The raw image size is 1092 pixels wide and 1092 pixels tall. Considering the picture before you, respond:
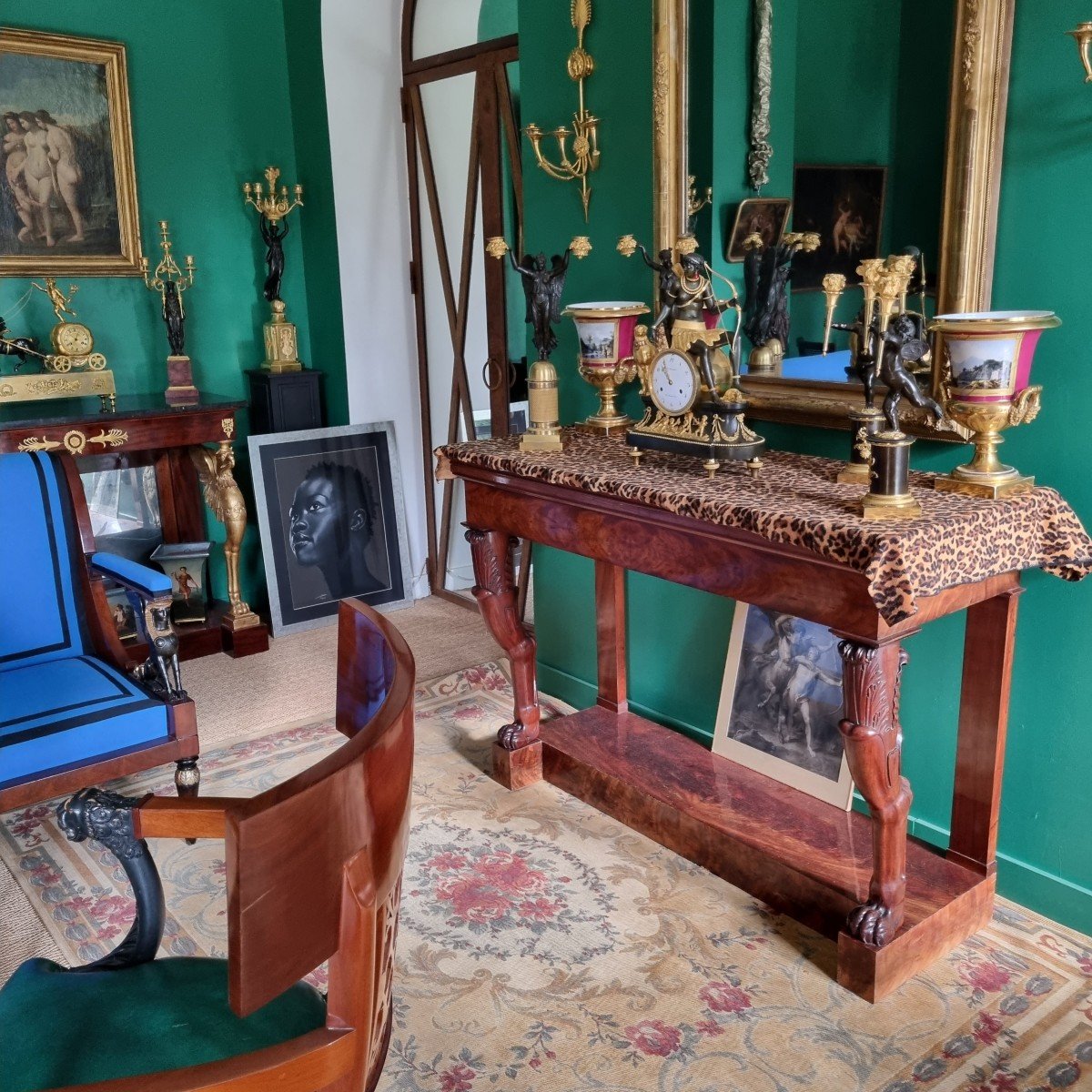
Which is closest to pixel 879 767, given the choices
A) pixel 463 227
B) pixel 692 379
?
pixel 692 379

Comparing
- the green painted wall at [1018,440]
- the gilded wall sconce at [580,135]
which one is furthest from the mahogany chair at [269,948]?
the gilded wall sconce at [580,135]

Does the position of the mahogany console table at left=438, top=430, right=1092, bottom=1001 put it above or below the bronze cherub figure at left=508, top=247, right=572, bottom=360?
below

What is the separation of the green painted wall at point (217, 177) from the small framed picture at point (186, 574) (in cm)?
22

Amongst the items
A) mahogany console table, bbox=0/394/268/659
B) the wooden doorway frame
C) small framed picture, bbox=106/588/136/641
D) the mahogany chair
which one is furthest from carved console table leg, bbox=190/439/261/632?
the mahogany chair

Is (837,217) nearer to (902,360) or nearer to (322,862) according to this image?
(902,360)

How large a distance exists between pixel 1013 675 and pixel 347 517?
3.19 meters

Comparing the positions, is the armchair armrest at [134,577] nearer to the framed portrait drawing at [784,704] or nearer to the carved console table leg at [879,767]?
the framed portrait drawing at [784,704]

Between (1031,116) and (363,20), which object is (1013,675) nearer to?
(1031,116)

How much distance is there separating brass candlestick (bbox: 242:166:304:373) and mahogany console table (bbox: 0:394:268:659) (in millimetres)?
432

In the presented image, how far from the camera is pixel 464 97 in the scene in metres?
4.39

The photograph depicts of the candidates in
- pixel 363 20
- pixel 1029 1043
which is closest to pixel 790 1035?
pixel 1029 1043

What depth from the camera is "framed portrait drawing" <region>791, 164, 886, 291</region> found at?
2.50 meters

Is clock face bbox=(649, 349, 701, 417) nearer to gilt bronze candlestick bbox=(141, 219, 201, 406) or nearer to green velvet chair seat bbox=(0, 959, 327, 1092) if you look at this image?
green velvet chair seat bbox=(0, 959, 327, 1092)

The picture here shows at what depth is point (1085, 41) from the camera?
6.62ft
